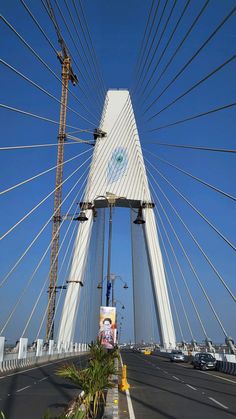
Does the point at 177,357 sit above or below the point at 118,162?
below

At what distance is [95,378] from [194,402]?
5.42 meters

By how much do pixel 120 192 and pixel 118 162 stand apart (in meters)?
2.68

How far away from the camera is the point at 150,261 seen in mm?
44531

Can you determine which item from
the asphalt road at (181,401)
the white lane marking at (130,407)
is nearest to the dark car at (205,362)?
the asphalt road at (181,401)

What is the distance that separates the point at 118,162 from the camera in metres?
44.5

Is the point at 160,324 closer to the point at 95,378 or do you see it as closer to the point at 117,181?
the point at 117,181

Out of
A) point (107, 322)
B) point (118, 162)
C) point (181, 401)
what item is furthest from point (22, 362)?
point (181, 401)

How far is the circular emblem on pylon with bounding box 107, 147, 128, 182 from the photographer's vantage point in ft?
146

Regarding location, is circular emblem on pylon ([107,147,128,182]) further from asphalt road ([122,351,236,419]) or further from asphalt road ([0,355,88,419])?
asphalt road ([0,355,88,419])

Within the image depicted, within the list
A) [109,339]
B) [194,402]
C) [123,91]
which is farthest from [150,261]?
Answer: [194,402]

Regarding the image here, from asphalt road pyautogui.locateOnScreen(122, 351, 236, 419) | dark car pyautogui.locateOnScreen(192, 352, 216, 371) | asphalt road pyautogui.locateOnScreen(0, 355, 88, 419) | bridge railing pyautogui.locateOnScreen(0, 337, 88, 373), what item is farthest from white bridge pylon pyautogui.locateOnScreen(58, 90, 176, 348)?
asphalt road pyautogui.locateOnScreen(0, 355, 88, 419)

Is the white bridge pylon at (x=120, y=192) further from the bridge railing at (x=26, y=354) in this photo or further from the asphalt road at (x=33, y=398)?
the asphalt road at (x=33, y=398)

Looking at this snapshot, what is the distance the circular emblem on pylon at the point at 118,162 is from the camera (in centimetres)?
4441

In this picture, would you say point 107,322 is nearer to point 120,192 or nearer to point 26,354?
point 26,354
